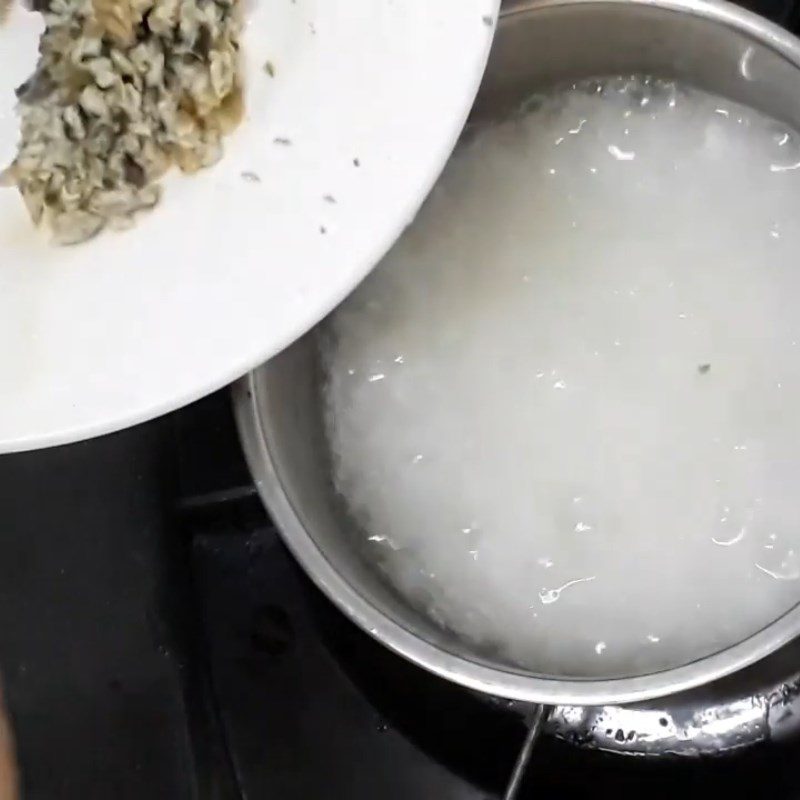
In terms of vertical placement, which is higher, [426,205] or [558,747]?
[426,205]

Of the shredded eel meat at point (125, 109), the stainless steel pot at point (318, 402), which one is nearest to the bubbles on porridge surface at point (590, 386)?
the stainless steel pot at point (318, 402)

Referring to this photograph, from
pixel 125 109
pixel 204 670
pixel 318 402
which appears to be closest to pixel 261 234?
pixel 125 109

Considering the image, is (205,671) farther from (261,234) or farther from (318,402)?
(261,234)

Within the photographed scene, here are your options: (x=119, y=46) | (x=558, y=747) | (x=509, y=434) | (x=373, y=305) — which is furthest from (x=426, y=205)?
(x=558, y=747)

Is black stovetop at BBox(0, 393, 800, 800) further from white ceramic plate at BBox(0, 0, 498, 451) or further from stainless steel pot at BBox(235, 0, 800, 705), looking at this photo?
white ceramic plate at BBox(0, 0, 498, 451)

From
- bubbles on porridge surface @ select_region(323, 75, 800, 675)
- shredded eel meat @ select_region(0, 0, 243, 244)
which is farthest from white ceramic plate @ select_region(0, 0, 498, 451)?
bubbles on porridge surface @ select_region(323, 75, 800, 675)

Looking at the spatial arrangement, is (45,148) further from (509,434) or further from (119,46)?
(509,434)
